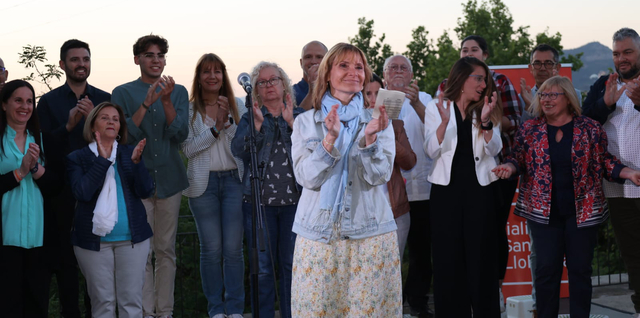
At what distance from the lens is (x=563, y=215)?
16.1 ft

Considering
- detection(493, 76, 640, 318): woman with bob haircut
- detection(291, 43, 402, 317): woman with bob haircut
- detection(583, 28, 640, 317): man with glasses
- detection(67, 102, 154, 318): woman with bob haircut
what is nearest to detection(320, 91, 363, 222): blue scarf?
detection(291, 43, 402, 317): woman with bob haircut

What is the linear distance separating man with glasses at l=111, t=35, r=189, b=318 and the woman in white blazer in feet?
6.72

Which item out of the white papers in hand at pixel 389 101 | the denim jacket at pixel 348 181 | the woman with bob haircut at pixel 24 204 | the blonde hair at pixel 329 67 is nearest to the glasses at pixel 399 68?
the blonde hair at pixel 329 67

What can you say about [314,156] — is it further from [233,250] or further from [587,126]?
[587,126]

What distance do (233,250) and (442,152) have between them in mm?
1853

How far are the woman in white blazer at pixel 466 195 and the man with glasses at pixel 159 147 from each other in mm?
2049

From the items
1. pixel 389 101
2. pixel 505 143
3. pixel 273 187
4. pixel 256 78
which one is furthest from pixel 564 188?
pixel 256 78

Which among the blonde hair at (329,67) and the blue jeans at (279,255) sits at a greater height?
the blonde hair at (329,67)

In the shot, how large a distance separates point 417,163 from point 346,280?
249 cm

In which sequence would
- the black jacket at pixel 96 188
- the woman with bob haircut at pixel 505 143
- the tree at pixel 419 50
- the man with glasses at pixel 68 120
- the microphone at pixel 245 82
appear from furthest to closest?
1. the tree at pixel 419 50
2. the woman with bob haircut at pixel 505 143
3. the man with glasses at pixel 68 120
4. the black jacket at pixel 96 188
5. the microphone at pixel 245 82

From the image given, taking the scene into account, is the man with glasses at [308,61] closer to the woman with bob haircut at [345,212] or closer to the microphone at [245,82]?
the microphone at [245,82]

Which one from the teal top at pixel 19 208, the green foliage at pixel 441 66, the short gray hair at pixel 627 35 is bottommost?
the teal top at pixel 19 208

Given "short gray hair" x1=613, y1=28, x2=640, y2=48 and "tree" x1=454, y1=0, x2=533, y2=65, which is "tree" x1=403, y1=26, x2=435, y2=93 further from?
"short gray hair" x1=613, y1=28, x2=640, y2=48

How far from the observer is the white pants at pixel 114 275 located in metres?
4.70
